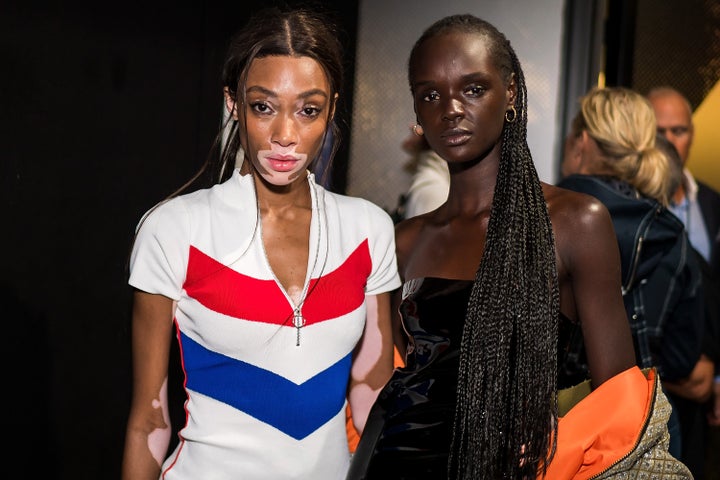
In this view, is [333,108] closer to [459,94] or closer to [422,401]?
[459,94]

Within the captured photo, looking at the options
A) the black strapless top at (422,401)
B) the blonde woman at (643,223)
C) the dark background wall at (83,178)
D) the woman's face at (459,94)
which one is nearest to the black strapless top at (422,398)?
the black strapless top at (422,401)

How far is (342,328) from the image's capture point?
5.56 feet

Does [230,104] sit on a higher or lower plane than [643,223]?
higher

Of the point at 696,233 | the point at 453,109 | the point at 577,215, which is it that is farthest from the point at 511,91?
the point at 696,233

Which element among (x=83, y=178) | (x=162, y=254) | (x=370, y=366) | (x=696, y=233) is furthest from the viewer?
(x=696, y=233)

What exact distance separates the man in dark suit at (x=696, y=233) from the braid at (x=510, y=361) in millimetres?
1329

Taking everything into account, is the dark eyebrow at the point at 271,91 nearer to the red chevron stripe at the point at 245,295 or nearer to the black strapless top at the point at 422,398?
the red chevron stripe at the point at 245,295

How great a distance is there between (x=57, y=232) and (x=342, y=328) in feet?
3.03

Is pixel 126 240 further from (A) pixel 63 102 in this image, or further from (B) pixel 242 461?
(B) pixel 242 461

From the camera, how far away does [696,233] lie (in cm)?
340

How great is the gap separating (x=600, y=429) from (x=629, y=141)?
1127mm

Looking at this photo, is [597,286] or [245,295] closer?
[245,295]

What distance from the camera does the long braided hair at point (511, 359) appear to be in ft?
5.52

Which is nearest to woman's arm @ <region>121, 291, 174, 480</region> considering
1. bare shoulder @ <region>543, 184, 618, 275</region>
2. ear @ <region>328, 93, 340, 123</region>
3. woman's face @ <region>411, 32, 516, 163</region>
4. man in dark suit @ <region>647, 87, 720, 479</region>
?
ear @ <region>328, 93, 340, 123</region>
